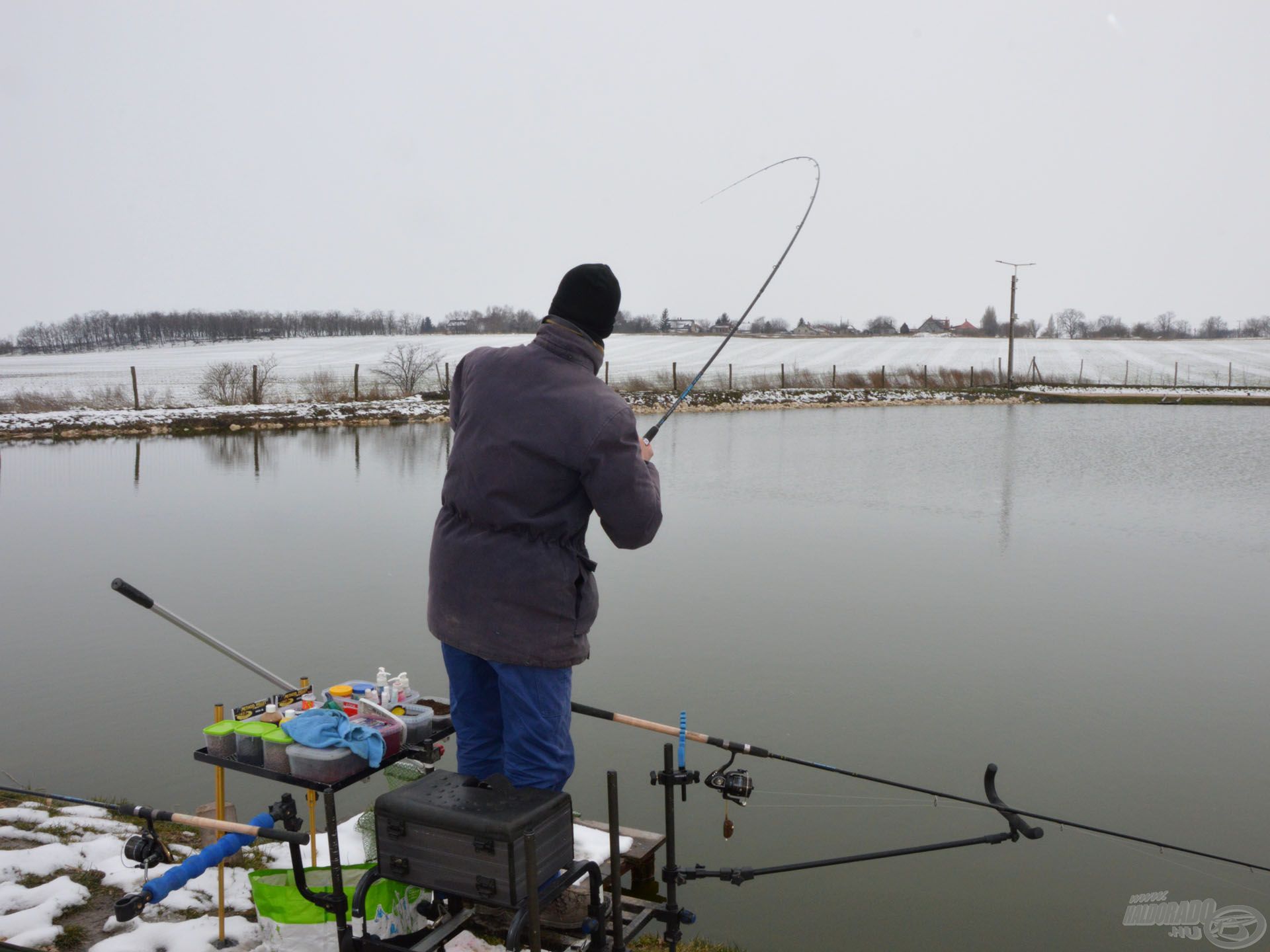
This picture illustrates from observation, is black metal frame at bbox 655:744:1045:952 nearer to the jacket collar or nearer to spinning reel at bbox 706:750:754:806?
spinning reel at bbox 706:750:754:806

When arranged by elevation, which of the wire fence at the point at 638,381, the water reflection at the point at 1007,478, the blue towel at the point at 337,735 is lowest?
the water reflection at the point at 1007,478

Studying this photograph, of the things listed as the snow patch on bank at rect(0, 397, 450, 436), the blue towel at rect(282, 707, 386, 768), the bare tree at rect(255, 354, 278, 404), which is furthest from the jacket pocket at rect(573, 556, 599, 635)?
the bare tree at rect(255, 354, 278, 404)

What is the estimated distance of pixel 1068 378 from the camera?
132ft

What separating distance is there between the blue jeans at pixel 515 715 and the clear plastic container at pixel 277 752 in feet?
1.57

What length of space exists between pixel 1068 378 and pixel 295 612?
39.7m

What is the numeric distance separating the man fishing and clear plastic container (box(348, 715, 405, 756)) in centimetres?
41

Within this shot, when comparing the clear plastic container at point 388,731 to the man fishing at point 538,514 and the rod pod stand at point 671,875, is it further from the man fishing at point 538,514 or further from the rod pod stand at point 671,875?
the rod pod stand at point 671,875

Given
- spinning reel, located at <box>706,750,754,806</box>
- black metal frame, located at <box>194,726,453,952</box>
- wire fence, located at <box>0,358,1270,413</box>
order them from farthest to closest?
wire fence, located at <box>0,358,1270,413</box>, spinning reel, located at <box>706,750,754,806</box>, black metal frame, located at <box>194,726,453,952</box>

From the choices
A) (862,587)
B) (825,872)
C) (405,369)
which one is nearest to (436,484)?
(862,587)

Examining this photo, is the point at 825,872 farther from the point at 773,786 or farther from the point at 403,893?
the point at 403,893

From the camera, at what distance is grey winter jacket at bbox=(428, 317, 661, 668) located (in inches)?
92.9

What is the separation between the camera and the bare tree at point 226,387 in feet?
80.9

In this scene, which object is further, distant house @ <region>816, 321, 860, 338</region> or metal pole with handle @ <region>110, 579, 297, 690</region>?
distant house @ <region>816, 321, 860, 338</region>

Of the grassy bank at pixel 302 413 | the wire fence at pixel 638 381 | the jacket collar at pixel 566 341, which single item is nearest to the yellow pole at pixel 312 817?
the jacket collar at pixel 566 341
